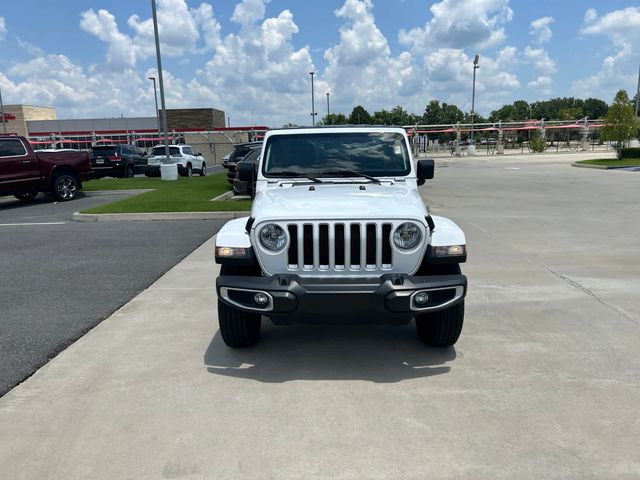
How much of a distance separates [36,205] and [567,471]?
53.2ft

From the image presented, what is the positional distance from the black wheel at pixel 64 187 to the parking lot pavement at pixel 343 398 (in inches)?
451

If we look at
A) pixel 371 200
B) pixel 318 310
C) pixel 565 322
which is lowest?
pixel 565 322

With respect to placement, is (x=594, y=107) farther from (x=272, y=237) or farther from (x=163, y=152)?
(x=272, y=237)

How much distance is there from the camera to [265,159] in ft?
17.1

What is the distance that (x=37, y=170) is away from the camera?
14.9 metres

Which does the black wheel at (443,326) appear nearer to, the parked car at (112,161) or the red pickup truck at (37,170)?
the red pickup truck at (37,170)

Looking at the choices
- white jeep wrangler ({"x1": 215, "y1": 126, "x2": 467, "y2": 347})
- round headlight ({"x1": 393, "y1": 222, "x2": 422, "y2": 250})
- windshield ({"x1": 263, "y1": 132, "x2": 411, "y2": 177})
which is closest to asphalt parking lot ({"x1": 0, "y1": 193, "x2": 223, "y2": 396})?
white jeep wrangler ({"x1": 215, "y1": 126, "x2": 467, "y2": 347})

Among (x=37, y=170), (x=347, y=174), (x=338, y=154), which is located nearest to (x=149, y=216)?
(x=37, y=170)

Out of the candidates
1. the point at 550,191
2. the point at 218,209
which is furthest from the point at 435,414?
the point at 550,191

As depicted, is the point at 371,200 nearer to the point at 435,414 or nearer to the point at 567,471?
the point at 435,414

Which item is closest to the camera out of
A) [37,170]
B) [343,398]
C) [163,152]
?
[343,398]

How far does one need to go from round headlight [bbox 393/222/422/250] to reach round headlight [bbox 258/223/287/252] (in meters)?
0.85

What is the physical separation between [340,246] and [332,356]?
1043 millimetres

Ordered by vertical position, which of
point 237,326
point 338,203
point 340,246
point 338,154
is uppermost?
point 338,154
